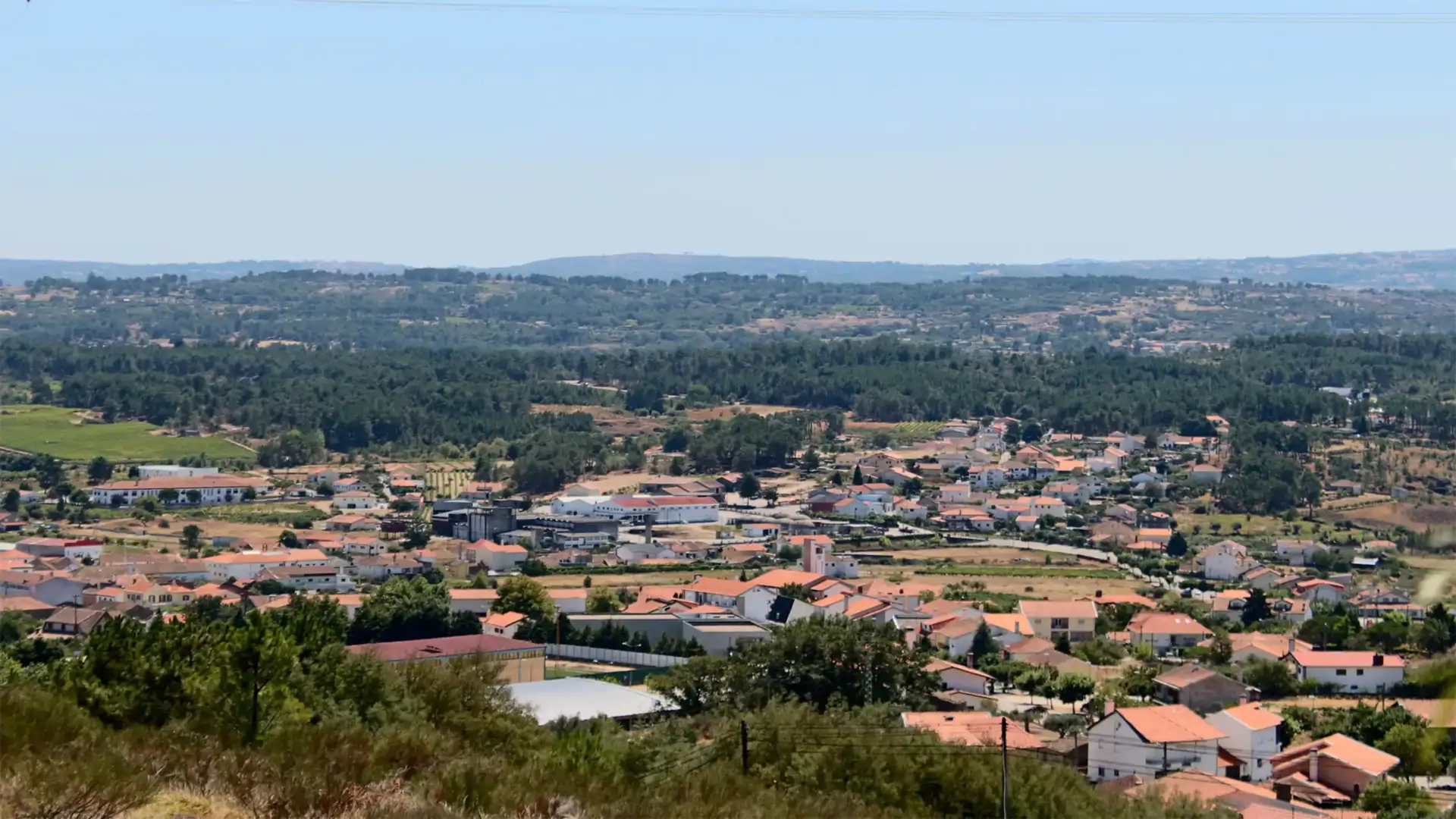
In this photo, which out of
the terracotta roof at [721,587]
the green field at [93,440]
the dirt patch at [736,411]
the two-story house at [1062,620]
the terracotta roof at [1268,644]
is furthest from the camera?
the dirt patch at [736,411]

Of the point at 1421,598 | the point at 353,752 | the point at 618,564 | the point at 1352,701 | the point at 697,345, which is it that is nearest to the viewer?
the point at 1421,598

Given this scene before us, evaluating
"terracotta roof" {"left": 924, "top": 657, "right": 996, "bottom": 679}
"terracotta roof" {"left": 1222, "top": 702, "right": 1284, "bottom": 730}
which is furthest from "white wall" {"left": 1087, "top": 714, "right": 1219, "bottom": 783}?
"terracotta roof" {"left": 924, "top": 657, "right": 996, "bottom": 679}

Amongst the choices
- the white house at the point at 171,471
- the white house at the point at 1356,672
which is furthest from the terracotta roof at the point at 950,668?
the white house at the point at 171,471

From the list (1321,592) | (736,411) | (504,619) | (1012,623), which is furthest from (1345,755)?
(736,411)

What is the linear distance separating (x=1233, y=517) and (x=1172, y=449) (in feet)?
34.0

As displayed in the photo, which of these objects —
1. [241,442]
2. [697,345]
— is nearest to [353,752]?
[241,442]

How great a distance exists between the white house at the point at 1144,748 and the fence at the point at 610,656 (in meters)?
7.02

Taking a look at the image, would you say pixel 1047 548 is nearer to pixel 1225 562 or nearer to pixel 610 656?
pixel 1225 562

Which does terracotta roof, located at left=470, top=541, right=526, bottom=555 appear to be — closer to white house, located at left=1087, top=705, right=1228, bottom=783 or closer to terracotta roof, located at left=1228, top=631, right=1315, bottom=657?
terracotta roof, located at left=1228, top=631, right=1315, bottom=657

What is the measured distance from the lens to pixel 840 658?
15.6 m

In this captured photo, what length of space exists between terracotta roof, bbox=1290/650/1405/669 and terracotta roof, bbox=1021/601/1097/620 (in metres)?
3.85

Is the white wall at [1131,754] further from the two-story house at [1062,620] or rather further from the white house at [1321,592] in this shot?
the white house at [1321,592]

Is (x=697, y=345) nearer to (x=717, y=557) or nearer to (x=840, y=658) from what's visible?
(x=717, y=557)

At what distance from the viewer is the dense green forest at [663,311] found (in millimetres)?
95562
